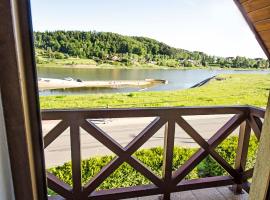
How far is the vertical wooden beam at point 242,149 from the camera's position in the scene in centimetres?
209

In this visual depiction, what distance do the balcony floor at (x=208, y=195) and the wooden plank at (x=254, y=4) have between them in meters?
1.67

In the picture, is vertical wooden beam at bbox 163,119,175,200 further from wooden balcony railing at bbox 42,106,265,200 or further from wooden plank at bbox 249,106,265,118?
wooden plank at bbox 249,106,265,118

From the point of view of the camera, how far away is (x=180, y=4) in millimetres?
6531

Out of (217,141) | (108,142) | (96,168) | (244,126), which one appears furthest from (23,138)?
→ (96,168)

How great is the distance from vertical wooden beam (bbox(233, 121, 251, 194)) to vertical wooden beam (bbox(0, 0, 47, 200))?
1834 mm

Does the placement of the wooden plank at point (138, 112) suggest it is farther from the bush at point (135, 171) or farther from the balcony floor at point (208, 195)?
the bush at point (135, 171)

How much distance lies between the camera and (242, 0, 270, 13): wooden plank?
1.08m

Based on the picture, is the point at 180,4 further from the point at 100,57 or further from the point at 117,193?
the point at 117,193

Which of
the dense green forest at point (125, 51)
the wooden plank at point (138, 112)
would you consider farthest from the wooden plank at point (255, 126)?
the dense green forest at point (125, 51)

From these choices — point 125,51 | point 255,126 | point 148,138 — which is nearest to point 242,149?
point 255,126

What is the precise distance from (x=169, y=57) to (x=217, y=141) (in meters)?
2.77

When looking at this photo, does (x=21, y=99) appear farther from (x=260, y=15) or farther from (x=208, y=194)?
(x=208, y=194)

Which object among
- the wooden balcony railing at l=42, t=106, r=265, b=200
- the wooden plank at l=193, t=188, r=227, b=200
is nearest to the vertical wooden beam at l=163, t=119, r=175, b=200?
the wooden balcony railing at l=42, t=106, r=265, b=200

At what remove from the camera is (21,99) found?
2.90ft
